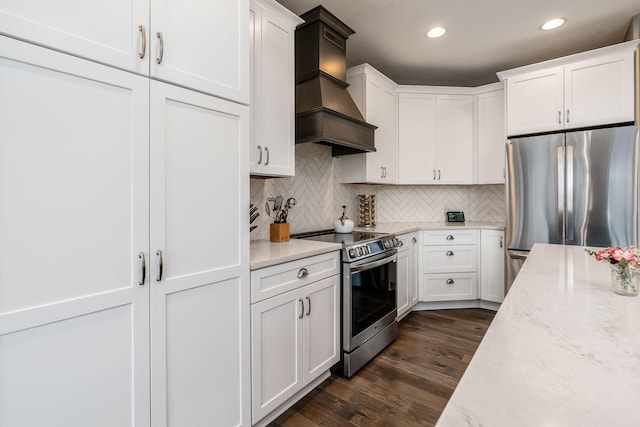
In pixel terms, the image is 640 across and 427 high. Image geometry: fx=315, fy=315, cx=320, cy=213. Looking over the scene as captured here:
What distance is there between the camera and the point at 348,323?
2180 millimetres

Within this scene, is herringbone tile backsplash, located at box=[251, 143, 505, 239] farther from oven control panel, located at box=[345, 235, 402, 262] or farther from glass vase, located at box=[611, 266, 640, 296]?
glass vase, located at box=[611, 266, 640, 296]

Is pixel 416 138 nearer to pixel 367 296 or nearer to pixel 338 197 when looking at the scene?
pixel 338 197

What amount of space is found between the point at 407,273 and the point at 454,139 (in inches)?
68.0

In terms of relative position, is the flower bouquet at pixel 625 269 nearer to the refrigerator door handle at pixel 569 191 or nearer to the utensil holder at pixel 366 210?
the refrigerator door handle at pixel 569 191

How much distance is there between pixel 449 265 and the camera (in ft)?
11.4

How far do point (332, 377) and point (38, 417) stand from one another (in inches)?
65.2

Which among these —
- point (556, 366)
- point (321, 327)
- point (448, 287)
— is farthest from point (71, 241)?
point (448, 287)

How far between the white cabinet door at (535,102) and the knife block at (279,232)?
254cm

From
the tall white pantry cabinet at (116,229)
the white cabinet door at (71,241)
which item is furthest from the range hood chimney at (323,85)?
the white cabinet door at (71,241)

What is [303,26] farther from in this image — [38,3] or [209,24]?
[38,3]

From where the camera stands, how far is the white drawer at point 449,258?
3.45m

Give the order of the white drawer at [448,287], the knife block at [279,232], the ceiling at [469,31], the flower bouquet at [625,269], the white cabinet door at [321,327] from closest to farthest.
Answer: the flower bouquet at [625,269] < the white cabinet door at [321,327] < the knife block at [279,232] < the ceiling at [469,31] < the white drawer at [448,287]

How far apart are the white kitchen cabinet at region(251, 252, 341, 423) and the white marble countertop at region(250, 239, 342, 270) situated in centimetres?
4

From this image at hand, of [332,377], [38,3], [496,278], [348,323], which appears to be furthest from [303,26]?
[496,278]
